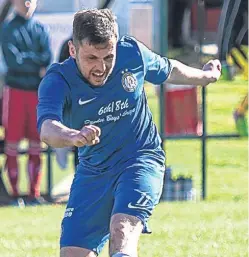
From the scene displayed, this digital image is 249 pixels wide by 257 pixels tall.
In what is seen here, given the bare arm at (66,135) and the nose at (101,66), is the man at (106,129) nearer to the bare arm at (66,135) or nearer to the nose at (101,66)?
the nose at (101,66)

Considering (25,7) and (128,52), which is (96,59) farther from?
(25,7)

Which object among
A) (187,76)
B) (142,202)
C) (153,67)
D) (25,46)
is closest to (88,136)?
(142,202)

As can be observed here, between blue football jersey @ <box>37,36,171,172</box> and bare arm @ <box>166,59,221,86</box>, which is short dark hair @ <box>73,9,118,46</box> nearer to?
blue football jersey @ <box>37,36,171,172</box>

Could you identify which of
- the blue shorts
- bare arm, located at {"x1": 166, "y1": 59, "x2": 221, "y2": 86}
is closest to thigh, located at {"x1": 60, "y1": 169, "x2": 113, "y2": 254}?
the blue shorts

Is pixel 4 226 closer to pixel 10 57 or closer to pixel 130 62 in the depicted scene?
pixel 10 57

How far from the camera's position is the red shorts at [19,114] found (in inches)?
423

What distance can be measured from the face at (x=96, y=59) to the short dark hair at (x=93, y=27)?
3 centimetres

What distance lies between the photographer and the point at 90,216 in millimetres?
5695

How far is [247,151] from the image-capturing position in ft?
49.6

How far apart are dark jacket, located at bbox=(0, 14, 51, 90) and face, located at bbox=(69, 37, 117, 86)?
519 cm

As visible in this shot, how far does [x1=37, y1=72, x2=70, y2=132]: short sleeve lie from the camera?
208 inches

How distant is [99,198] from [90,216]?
4.6 inches

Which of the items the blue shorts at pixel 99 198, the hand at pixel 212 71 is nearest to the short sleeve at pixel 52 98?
the blue shorts at pixel 99 198

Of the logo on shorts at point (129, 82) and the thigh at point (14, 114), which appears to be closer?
the logo on shorts at point (129, 82)
